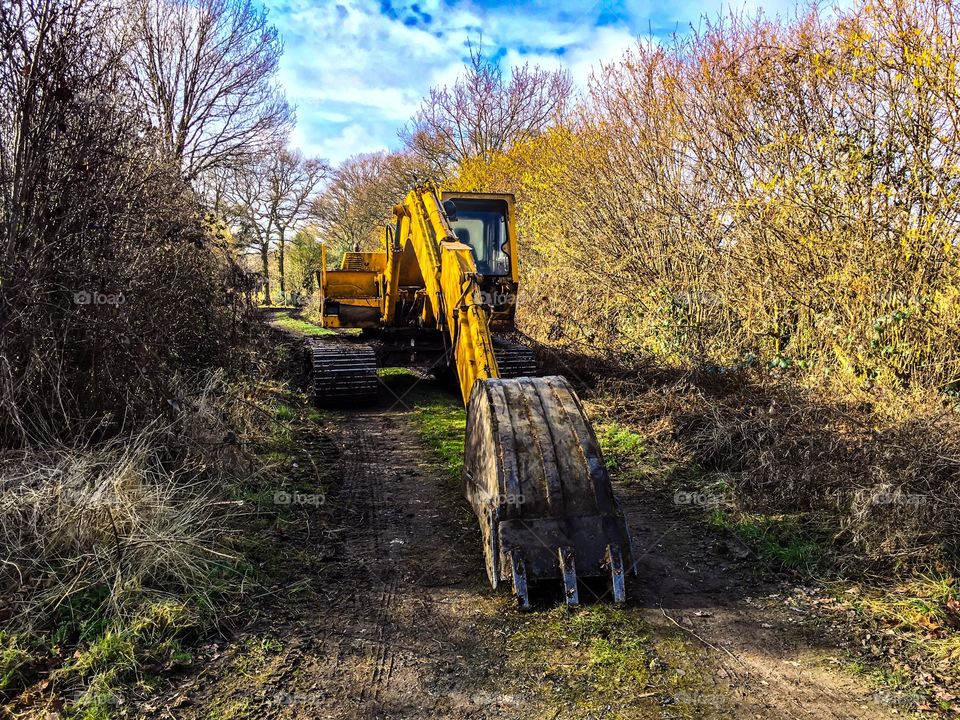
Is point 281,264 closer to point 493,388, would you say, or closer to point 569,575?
point 493,388

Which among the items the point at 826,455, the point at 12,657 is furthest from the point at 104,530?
the point at 826,455

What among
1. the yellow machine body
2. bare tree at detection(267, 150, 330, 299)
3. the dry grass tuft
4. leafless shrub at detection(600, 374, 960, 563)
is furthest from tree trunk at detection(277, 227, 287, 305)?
the dry grass tuft

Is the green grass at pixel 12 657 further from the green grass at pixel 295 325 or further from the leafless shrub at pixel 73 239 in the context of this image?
the green grass at pixel 295 325

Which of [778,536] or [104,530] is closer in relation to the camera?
[104,530]

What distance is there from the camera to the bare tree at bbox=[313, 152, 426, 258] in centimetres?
3088

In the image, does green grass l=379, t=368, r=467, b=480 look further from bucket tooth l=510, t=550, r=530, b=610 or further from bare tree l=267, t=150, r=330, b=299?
bare tree l=267, t=150, r=330, b=299

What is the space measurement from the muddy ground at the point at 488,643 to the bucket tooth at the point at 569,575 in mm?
86

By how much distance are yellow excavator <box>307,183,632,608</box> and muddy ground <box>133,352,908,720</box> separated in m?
0.28

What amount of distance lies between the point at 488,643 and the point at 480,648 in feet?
0.19

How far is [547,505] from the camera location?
3.87 meters

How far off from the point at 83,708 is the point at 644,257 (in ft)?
33.3

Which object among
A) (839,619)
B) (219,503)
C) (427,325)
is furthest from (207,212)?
(839,619)

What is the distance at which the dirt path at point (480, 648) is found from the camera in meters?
2.85

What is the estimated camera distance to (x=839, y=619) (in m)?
3.54
